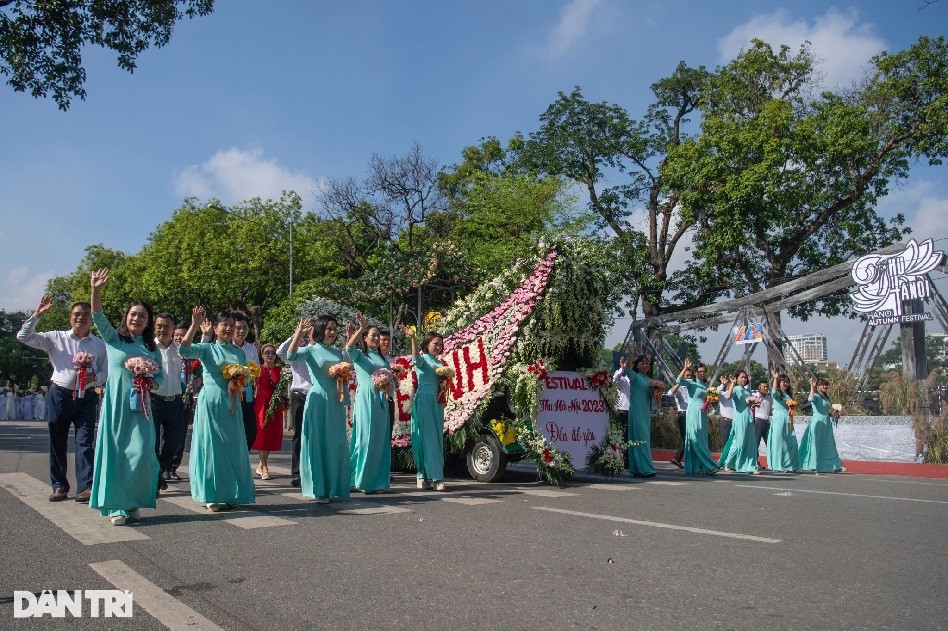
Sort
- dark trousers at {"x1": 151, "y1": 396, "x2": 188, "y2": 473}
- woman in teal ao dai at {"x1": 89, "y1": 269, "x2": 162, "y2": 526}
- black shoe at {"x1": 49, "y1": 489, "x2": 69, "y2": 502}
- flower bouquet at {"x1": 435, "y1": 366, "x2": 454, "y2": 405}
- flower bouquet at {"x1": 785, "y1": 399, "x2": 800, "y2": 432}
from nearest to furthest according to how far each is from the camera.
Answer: woman in teal ao dai at {"x1": 89, "y1": 269, "x2": 162, "y2": 526}, black shoe at {"x1": 49, "y1": 489, "x2": 69, "y2": 502}, dark trousers at {"x1": 151, "y1": 396, "x2": 188, "y2": 473}, flower bouquet at {"x1": 435, "y1": 366, "x2": 454, "y2": 405}, flower bouquet at {"x1": 785, "y1": 399, "x2": 800, "y2": 432}

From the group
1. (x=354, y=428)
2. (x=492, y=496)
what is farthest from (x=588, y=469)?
(x=354, y=428)

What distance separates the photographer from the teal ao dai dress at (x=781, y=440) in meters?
14.8

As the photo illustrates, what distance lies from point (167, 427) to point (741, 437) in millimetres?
9635

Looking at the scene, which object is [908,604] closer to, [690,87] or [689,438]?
[689,438]

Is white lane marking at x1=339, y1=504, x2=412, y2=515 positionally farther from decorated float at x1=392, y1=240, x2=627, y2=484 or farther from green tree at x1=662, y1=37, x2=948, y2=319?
green tree at x1=662, y1=37, x2=948, y2=319

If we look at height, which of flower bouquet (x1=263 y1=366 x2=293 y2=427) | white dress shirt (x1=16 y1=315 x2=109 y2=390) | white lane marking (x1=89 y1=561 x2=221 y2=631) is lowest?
white lane marking (x1=89 y1=561 x2=221 y2=631)

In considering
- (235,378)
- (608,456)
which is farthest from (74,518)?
(608,456)

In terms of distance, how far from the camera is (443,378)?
973 cm

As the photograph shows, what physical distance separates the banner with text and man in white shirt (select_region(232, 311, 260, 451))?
354 centimetres

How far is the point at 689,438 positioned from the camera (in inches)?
524

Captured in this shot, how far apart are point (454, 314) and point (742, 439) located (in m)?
5.79

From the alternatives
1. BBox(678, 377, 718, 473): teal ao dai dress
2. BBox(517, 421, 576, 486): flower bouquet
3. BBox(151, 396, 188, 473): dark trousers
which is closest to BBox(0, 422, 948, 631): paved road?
BBox(151, 396, 188, 473): dark trousers

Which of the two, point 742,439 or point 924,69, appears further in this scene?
point 924,69

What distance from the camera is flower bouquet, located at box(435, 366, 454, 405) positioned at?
377 inches
